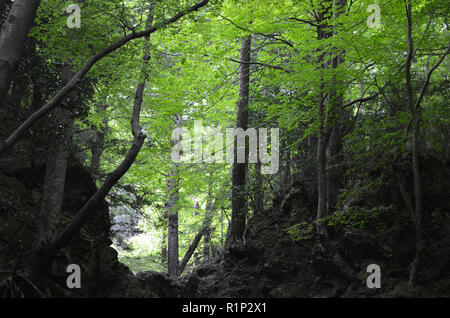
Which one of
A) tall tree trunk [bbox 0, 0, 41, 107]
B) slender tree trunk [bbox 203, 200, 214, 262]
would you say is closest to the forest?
tall tree trunk [bbox 0, 0, 41, 107]

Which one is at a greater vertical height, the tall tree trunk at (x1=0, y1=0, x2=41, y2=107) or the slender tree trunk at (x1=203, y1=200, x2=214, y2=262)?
the tall tree trunk at (x1=0, y1=0, x2=41, y2=107)

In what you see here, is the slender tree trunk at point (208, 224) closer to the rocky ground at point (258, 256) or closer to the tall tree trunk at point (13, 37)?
the rocky ground at point (258, 256)

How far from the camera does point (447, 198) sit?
6.66 metres

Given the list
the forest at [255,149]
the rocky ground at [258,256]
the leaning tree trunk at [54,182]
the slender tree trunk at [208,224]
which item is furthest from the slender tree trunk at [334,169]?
the leaning tree trunk at [54,182]

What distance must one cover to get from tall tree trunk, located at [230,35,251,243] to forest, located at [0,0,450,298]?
5 centimetres

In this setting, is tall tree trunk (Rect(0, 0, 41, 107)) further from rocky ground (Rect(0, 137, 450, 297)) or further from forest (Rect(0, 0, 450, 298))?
rocky ground (Rect(0, 137, 450, 297))

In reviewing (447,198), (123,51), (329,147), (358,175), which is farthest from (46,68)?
(447,198)

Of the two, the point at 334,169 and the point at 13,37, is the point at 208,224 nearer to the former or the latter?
the point at 334,169

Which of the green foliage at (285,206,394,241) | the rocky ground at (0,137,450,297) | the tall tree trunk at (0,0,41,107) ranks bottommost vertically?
the rocky ground at (0,137,450,297)

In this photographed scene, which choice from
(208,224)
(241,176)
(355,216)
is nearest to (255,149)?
(241,176)

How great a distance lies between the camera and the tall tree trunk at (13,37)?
4.35m

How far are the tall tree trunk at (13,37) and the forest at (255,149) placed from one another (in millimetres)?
23

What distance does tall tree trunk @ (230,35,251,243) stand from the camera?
375 inches

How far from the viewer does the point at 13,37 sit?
4.48 m
